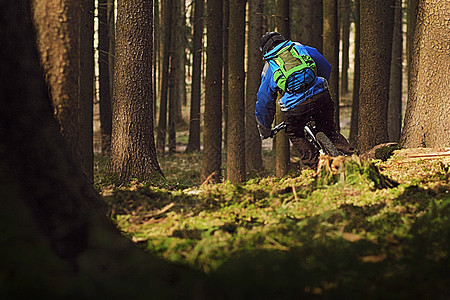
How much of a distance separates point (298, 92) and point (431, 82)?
2.05 metres

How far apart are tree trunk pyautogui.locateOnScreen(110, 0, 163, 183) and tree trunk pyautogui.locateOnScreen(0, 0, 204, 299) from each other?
193 inches

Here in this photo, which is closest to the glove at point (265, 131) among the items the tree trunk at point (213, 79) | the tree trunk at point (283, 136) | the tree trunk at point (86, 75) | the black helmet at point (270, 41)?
the black helmet at point (270, 41)

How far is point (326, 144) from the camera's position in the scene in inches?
293

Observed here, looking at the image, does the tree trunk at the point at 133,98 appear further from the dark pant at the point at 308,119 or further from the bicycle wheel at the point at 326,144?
the bicycle wheel at the point at 326,144

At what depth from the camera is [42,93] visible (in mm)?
4453

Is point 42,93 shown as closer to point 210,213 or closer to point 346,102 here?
point 210,213

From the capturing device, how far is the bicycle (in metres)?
7.39

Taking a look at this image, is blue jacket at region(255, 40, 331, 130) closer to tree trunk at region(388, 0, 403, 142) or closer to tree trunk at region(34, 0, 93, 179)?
tree trunk at region(34, 0, 93, 179)

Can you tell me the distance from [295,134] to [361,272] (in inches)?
184

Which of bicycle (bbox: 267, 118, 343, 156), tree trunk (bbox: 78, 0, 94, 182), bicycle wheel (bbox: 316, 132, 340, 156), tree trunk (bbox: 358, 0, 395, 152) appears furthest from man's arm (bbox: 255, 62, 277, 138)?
tree trunk (bbox: 78, 0, 94, 182)

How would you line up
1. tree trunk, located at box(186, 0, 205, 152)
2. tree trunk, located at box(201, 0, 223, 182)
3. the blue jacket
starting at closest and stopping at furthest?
the blue jacket
tree trunk, located at box(201, 0, 223, 182)
tree trunk, located at box(186, 0, 205, 152)

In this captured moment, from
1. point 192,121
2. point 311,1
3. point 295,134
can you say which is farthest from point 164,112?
point 295,134

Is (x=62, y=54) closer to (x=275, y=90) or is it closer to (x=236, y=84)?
(x=275, y=90)

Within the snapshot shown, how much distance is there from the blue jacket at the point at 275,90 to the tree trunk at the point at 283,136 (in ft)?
13.4
